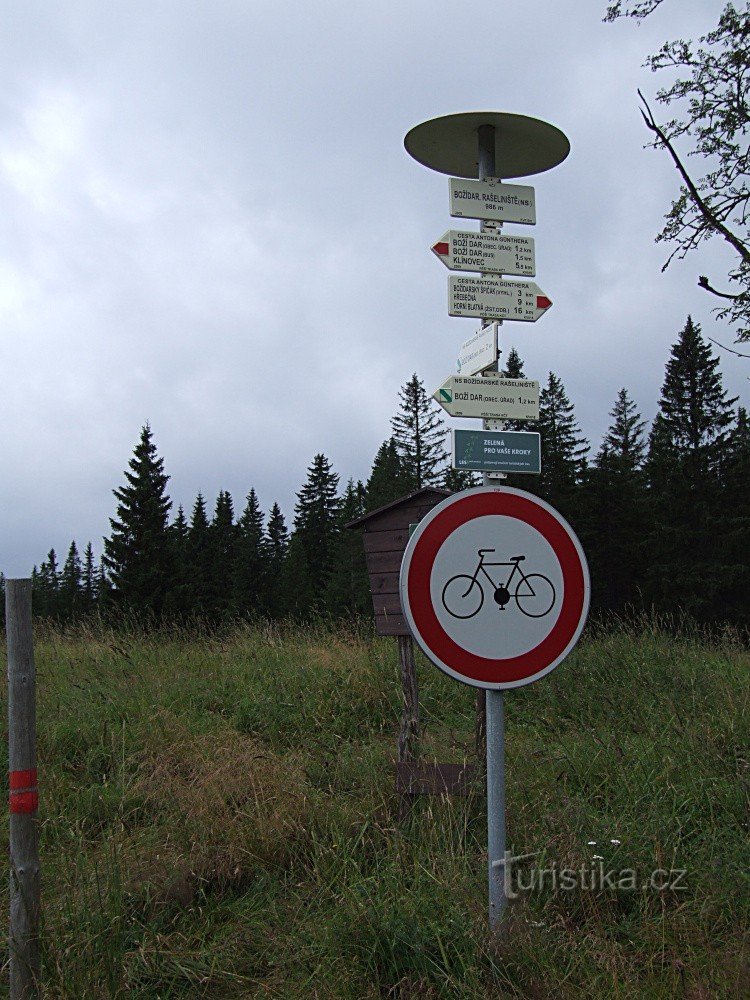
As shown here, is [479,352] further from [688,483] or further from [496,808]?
[688,483]

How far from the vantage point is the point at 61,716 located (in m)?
6.62

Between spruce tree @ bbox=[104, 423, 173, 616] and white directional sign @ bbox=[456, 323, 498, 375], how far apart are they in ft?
174

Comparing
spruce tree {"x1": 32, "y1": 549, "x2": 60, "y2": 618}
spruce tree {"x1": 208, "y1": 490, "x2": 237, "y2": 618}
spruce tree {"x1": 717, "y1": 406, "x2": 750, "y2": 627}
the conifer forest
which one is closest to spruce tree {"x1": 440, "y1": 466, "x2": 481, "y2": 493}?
the conifer forest

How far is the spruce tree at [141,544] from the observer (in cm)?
5775

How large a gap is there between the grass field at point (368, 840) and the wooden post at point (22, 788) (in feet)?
0.42

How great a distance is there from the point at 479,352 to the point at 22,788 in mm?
2543

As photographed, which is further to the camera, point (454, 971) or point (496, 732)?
point (496, 732)

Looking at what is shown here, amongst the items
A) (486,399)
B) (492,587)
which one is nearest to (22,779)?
(492,587)

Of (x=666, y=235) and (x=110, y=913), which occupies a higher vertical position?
(x=666, y=235)

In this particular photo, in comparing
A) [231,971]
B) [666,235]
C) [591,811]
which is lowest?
[231,971]

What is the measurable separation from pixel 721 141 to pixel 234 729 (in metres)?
6.99

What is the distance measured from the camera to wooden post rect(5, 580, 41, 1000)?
3264 millimetres

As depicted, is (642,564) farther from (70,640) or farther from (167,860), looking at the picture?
(167,860)

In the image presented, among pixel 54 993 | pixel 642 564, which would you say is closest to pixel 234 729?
pixel 54 993
